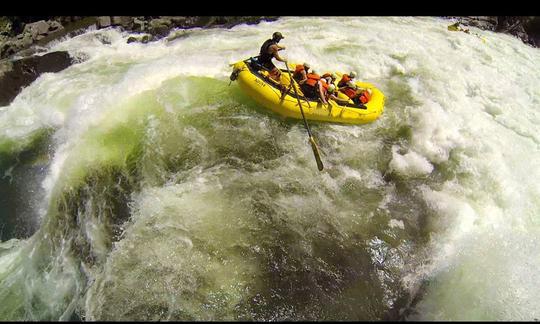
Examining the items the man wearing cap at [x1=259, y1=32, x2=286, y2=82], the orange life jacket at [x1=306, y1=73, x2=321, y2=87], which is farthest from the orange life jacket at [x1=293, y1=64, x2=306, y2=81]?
the man wearing cap at [x1=259, y1=32, x2=286, y2=82]

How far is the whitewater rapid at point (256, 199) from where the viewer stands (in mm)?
5105

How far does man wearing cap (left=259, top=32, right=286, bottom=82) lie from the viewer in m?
7.45

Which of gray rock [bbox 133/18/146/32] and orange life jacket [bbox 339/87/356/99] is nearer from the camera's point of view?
orange life jacket [bbox 339/87/356/99]

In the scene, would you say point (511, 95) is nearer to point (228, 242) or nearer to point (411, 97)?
point (411, 97)

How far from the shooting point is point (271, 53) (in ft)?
24.6

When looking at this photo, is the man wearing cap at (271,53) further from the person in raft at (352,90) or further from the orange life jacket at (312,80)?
the person in raft at (352,90)

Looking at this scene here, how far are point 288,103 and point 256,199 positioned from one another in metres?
1.95

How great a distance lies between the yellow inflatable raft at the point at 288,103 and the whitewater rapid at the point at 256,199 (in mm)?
220

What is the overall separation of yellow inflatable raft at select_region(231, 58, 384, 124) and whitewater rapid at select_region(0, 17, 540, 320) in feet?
0.72

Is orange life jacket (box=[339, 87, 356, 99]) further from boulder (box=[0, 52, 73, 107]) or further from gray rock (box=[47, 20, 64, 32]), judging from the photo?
gray rock (box=[47, 20, 64, 32])

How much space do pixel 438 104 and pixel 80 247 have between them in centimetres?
668

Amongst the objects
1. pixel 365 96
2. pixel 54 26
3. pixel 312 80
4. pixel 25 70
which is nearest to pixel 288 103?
pixel 312 80

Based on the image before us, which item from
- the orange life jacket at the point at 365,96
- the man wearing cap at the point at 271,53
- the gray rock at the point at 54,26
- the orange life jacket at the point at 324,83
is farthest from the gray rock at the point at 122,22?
the orange life jacket at the point at 365,96
